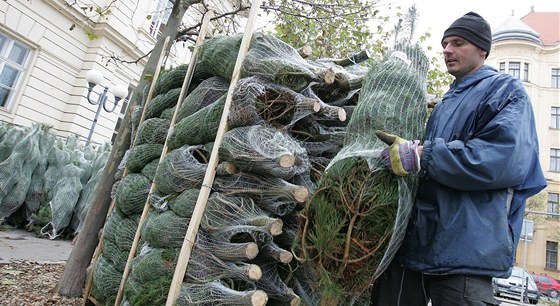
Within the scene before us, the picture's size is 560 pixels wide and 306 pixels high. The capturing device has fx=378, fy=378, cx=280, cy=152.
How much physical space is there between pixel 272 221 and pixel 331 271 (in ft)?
2.65

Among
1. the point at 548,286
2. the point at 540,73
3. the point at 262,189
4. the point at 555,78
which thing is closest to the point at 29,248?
the point at 262,189

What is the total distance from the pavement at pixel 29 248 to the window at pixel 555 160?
108 ft

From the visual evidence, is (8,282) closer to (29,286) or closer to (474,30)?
(29,286)

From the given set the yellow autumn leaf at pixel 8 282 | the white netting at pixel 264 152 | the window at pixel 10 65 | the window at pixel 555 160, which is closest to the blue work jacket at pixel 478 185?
the white netting at pixel 264 152

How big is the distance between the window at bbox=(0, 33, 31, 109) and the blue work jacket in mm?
13345

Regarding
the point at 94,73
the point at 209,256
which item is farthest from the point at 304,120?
the point at 94,73

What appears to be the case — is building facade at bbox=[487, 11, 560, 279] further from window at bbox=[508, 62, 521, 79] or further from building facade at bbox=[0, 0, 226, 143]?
building facade at bbox=[0, 0, 226, 143]

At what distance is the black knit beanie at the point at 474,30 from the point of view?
1.97 meters

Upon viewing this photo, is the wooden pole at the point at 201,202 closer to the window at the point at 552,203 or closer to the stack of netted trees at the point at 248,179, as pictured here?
the stack of netted trees at the point at 248,179

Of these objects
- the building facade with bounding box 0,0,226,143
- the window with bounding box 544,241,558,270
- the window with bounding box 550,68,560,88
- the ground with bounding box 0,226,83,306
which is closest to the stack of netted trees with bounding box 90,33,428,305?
the ground with bounding box 0,226,83,306

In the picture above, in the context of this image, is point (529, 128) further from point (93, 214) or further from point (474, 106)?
point (93, 214)

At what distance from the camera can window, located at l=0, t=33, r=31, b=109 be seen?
11359 millimetres

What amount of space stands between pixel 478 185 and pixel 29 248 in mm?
6887

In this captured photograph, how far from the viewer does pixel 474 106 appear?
74.5 inches
